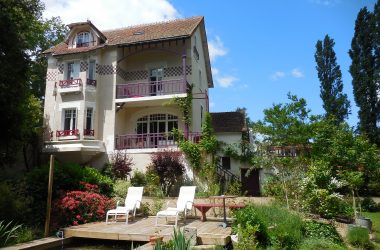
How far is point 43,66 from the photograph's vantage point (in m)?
28.3

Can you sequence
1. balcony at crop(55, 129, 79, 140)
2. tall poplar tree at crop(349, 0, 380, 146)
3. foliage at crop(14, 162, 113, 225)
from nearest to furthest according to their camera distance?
foliage at crop(14, 162, 113, 225)
balcony at crop(55, 129, 79, 140)
tall poplar tree at crop(349, 0, 380, 146)

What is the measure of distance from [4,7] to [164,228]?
12197 millimetres

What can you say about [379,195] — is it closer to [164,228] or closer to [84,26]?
[164,228]

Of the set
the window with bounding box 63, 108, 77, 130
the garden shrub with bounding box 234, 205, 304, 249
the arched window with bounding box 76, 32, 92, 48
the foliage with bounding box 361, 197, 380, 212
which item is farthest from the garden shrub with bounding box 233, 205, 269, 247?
the arched window with bounding box 76, 32, 92, 48

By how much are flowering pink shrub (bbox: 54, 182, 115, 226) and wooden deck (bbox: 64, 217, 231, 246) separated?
0.59 m

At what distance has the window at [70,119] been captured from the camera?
2048 cm

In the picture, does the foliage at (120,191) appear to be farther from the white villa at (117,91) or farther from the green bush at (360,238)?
the green bush at (360,238)

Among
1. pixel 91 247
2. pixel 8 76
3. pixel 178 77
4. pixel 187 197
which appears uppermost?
pixel 178 77

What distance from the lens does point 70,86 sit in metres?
20.5

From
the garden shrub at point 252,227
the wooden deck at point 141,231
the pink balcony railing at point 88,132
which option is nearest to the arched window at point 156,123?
the pink balcony railing at point 88,132

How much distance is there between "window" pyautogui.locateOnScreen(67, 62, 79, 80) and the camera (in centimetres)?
2114

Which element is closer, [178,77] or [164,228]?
[164,228]

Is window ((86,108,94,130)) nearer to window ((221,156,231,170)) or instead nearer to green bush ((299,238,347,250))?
window ((221,156,231,170))

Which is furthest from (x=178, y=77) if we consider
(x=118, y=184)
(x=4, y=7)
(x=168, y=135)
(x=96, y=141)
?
(x=4, y=7)
